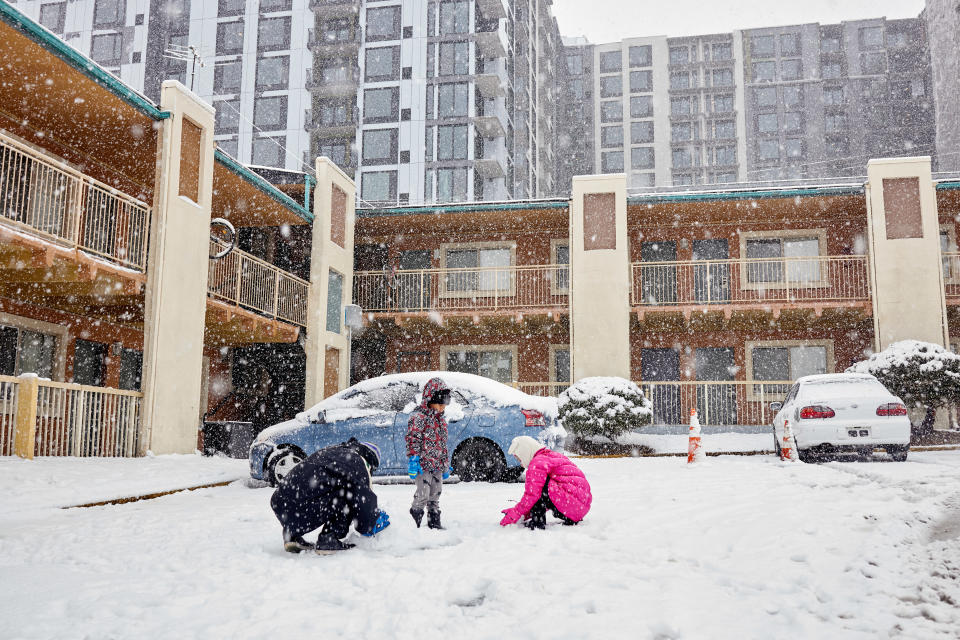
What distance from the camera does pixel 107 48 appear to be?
56.7m

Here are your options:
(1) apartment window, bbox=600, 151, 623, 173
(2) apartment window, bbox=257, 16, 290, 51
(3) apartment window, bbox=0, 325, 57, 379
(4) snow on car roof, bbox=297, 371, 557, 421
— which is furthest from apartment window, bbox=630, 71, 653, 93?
(4) snow on car roof, bbox=297, 371, 557, 421

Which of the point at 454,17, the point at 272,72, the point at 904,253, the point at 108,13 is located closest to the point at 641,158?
the point at 454,17

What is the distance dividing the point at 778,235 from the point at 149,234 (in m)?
16.1

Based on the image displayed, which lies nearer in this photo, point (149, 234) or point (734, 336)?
point (149, 234)

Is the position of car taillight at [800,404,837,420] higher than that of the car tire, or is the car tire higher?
car taillight at [800,404,837,420]

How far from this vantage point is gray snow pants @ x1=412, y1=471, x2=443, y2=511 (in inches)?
256

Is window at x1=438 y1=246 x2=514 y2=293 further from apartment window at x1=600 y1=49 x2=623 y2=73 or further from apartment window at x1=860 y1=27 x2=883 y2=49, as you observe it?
apartment window at x1=860 y1=27 x2=883 y2=49

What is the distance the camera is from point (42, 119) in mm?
13367

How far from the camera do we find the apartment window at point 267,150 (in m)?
52.6

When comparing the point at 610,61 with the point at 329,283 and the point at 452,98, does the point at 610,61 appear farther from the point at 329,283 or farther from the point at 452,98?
the point at 329,283

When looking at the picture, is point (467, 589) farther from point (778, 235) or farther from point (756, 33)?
point (756, 33)

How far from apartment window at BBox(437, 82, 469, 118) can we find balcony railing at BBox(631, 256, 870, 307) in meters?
31.6

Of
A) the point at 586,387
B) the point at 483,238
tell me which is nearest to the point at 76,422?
the point at 586,387

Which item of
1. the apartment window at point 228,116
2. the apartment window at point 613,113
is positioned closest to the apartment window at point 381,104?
the apartment window at point 228,116
